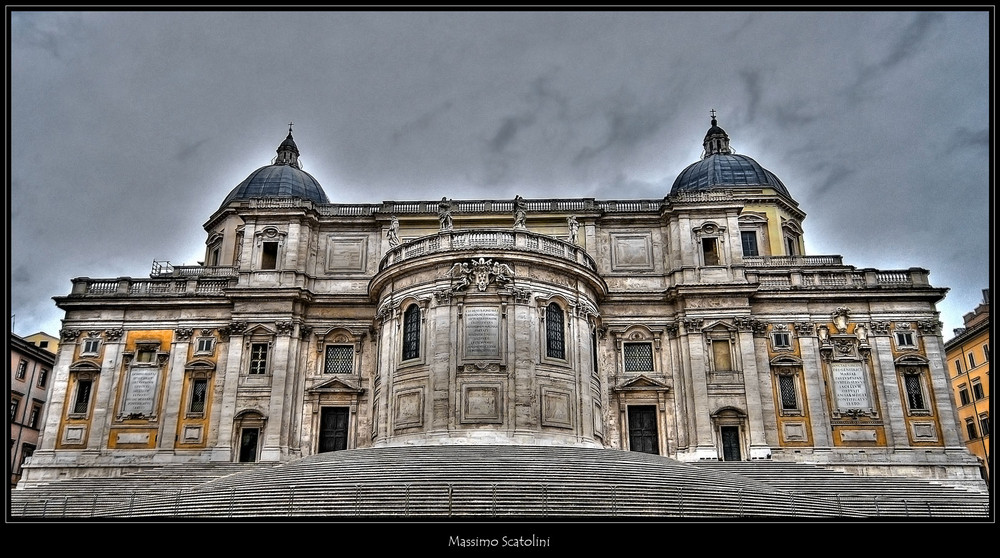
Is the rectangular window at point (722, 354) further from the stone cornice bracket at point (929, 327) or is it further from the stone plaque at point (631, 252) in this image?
the stone cornice bracket at point (929, 327)

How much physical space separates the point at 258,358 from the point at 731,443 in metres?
21.8

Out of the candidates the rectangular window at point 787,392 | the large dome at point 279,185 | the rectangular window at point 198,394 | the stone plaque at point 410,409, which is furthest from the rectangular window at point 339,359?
the rectangular window at point 787,392

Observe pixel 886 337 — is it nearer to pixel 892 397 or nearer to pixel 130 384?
pixel 892 397

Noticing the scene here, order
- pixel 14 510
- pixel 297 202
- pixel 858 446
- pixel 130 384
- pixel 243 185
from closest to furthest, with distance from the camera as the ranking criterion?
pixel 14 510 → pixel 858 446 → pixel 130 384 → pixel 297 202 → pixel 243 185

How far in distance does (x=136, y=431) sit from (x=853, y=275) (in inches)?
1350

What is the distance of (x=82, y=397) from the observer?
3391 centimetres

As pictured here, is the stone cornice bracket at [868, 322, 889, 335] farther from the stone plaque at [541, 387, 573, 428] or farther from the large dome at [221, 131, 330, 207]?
the large dome at [221, 131, 330, 207]

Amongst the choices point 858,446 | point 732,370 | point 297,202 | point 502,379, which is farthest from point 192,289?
point 858,446

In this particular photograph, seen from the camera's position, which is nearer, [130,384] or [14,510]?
[14,510]

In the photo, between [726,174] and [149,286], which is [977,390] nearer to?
[726,174]

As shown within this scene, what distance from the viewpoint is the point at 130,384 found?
33875 mm

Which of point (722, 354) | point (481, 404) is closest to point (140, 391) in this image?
point (481, 404)

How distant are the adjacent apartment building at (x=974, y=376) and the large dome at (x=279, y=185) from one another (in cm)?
4135
